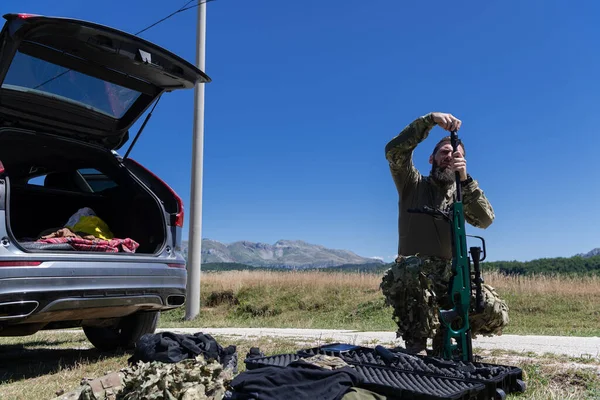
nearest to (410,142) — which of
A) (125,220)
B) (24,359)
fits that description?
(125,220)

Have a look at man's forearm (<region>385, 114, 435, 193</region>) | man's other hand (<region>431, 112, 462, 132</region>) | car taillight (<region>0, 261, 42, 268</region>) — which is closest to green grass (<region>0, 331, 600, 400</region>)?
car taillight (<region>0, 261, 42, 268</region>)

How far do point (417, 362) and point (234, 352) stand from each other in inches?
51.8

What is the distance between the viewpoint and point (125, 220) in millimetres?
5043

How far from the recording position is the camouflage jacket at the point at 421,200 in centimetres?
396

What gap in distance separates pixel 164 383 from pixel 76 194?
3.18 m

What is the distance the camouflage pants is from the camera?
3863 millimetres

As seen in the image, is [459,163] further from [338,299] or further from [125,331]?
[338,299]

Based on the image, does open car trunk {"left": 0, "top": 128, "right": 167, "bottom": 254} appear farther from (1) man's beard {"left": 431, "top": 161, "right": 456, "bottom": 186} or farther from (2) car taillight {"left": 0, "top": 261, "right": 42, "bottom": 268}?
(1) man's beard {"left": 431, "top": 161, "right": 456, "bottom": 186}

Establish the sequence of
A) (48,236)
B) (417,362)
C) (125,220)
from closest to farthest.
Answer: (417,362), (48,236), (125,220)

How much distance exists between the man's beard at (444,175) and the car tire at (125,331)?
2741mm

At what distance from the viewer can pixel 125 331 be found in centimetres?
490

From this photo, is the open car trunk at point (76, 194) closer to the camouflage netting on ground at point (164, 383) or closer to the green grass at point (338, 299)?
the camouflage netting on ground at point (164, 383)

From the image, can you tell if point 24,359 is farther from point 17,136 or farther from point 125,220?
point 17,136

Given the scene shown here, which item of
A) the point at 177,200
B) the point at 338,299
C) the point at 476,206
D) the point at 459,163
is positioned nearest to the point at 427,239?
the point at 476,206
